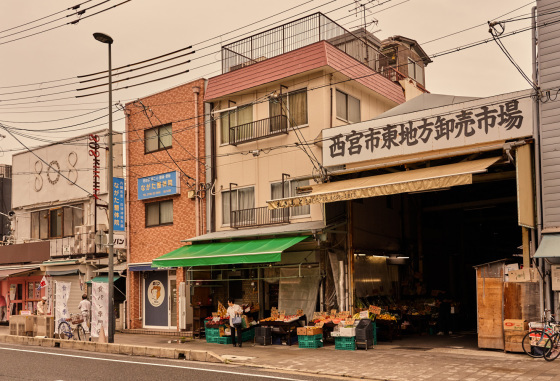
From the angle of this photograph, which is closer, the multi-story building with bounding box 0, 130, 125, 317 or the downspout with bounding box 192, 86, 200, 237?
the downspout with bounding box 192, 86, 200, 237

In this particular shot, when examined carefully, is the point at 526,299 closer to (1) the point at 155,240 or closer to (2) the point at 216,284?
(2) the point at 216,284

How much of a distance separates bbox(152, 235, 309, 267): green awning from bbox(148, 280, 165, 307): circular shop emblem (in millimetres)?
4034

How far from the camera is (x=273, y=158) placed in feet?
75.5

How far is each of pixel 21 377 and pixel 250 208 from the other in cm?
1186

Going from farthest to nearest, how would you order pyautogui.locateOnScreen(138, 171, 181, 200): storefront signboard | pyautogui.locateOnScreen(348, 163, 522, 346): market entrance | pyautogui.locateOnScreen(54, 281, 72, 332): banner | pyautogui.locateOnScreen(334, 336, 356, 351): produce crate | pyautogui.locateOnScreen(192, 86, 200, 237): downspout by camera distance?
pyautogui.locateOnScreen(138, 171, 181, 200): storefront signboard, pyautogui.locateOnScreen(192, 86, 200, 237): downspout, pyautogui.locateOnScreen(54, 281, 72, 332): banner, pyautogui.locateOnScreen(348, 163, 522, 346): market entrance, pyautogui.locateOnScreen(334, 336, 356, 351): produce crate

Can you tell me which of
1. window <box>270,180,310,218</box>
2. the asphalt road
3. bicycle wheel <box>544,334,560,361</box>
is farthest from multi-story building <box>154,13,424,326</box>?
bicycle wheel <box>544,334,560,361</box>

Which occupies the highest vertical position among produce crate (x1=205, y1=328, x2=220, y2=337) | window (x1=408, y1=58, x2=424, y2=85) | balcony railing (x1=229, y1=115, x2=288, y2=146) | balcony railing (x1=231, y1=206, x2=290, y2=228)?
window (x1=408, y1=58, x2=424, y2=85)

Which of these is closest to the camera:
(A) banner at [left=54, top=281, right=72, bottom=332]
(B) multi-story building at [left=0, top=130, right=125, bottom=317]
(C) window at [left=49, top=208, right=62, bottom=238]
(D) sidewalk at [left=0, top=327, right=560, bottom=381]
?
(D) sidewalk at [left=0, top=327, right=560, bottom=381]

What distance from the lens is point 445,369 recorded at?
45.4 ft

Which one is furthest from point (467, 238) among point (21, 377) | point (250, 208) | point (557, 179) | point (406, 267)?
point (21, 377)

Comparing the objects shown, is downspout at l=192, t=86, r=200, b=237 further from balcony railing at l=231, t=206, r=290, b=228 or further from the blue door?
the blue door

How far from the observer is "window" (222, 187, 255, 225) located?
23672 millimetres

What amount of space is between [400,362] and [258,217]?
9539 millimetres

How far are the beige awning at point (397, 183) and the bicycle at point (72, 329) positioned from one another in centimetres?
905
